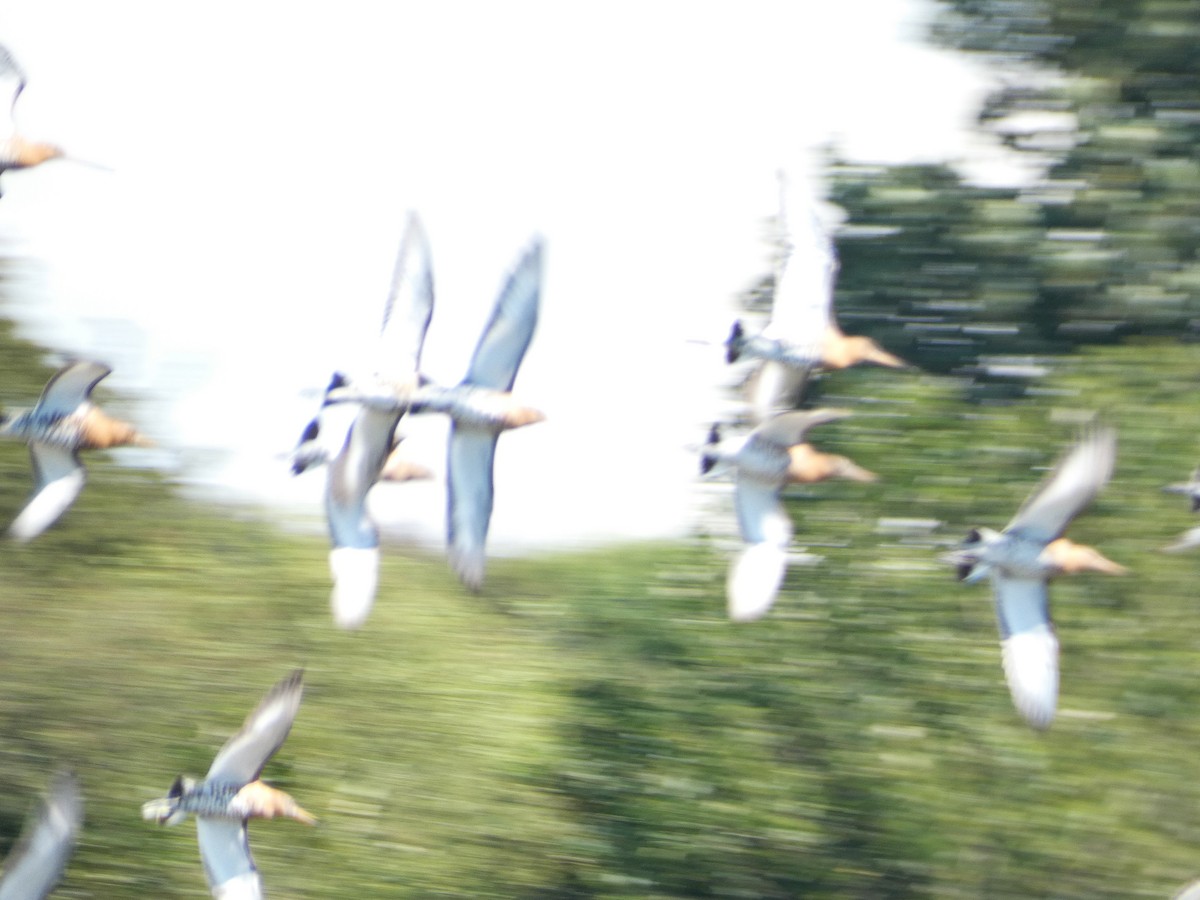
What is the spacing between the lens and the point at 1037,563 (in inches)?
227

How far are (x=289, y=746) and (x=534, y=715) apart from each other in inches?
49.4

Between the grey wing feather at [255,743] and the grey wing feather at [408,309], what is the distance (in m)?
1.45

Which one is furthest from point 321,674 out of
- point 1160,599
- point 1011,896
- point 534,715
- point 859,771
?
point 1160,599

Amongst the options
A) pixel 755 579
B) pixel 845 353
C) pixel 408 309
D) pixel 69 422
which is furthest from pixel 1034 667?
pixel 69 422

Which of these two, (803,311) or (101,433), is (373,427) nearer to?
(101,433)

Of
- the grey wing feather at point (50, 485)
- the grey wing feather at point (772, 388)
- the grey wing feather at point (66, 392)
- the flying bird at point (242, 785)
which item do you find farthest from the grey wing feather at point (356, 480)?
the grey wing feather at point (772, 388)

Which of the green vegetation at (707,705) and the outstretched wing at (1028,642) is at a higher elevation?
the outstretched wing at (1028,642)

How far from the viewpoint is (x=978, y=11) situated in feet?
27.2

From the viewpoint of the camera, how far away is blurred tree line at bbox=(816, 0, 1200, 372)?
7555 mm

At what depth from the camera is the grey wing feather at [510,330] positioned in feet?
19.0

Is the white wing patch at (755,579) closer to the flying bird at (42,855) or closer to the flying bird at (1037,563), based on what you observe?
the flying bird at (1037,563)

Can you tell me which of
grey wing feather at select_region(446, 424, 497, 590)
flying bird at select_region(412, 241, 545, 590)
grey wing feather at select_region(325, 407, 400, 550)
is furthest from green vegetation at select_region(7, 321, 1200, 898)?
flying bird at select_region(412, 241, 545, 590)

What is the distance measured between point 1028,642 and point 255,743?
291 centimetres

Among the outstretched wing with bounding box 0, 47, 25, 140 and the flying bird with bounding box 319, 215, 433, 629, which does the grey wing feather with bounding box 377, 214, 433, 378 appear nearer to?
the flying bird with bounding box 319, 215, 433, 629
